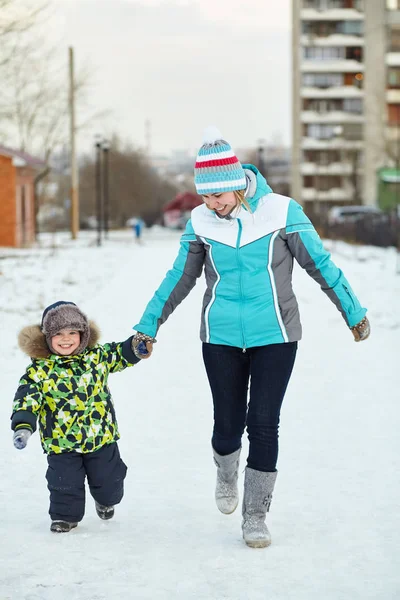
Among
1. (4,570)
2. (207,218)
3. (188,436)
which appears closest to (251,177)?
(207,218)

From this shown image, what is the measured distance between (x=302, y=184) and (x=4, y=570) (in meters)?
80.1

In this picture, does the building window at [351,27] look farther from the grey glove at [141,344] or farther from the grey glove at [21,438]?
the grey glove at [21,438]

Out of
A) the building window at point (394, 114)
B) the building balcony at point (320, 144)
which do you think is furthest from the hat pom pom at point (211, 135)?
the building balcony at point (320, 144)

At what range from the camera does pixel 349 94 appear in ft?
272

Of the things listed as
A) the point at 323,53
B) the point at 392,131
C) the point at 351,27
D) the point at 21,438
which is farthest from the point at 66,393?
the point at 351,27

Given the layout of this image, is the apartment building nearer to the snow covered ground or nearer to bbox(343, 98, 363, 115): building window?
bbox(343, 98, 363, 115): building window

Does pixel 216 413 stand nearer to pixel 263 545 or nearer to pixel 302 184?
pixel 263 545

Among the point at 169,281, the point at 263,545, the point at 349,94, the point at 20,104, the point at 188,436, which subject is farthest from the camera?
the point at 349,94

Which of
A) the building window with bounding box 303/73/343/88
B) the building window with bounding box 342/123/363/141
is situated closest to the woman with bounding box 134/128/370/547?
the building window with bounding box 342/123/363/141

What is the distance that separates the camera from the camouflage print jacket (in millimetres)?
4359

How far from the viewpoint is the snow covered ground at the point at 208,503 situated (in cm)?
375

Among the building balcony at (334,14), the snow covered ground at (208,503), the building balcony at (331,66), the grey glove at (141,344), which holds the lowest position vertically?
the snow covered ground at (208,503)

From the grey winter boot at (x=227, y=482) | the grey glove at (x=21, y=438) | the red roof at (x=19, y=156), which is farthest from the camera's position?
the red roof at (x=19, y=156)

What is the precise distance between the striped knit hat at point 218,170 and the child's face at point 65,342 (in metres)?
0.79
